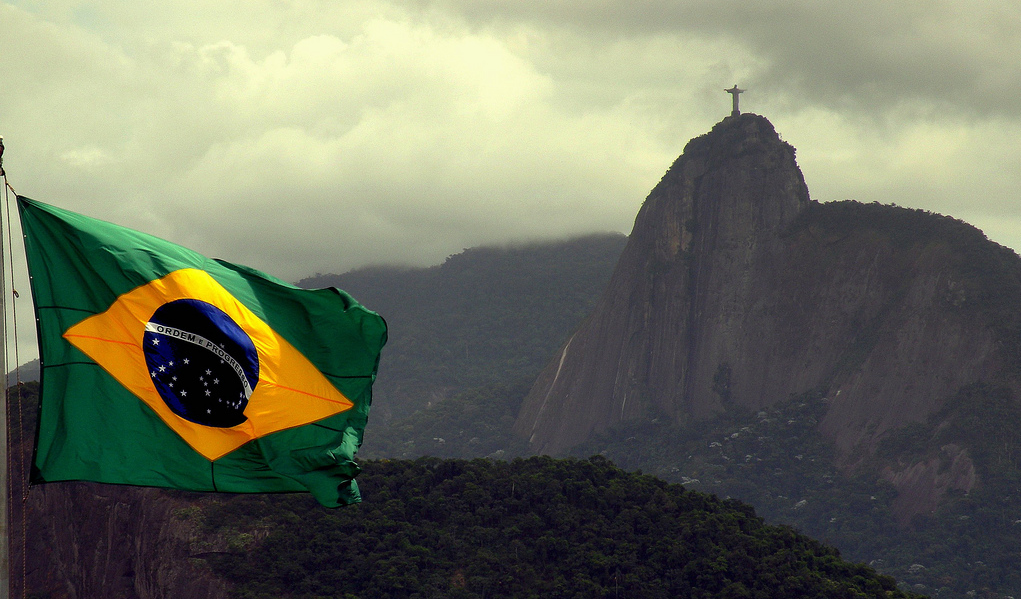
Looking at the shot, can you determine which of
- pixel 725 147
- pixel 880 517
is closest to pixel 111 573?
pixel 880 517

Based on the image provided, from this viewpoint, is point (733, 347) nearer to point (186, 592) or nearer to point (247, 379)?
point (186, 592)

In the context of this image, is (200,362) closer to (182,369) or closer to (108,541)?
(182,369)

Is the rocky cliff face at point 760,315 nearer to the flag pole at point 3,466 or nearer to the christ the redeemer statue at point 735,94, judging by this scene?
the christ the redeemer statue at point 735,94

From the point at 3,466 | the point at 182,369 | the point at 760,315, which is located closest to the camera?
the point at 3,466

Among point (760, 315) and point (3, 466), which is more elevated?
point (760, 315)

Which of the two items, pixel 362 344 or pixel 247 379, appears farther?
pixel 362 344

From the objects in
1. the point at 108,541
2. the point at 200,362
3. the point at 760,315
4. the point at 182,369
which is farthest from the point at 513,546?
the point at 760,315

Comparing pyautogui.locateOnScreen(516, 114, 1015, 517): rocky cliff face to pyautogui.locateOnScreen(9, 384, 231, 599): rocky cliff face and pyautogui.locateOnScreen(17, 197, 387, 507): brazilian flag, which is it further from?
pyautogui.locateOnScreen(17, 197, 387, 507): brazilian flag
